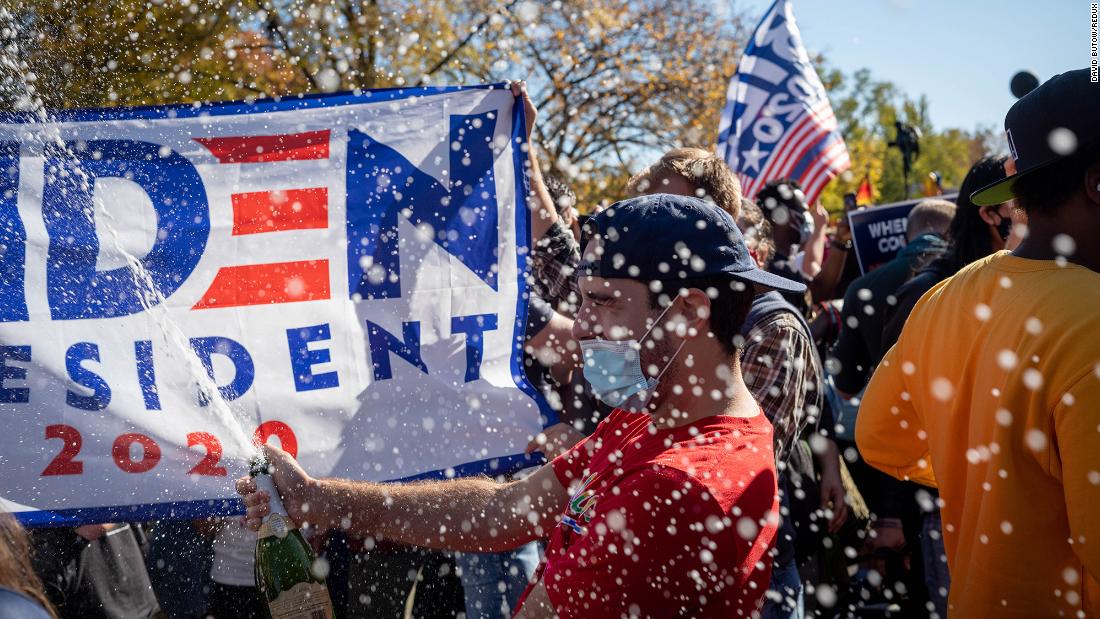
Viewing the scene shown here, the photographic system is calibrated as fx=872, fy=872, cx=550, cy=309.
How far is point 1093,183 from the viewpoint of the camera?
1.91 meters

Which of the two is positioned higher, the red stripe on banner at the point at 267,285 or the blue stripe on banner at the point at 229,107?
the blue stripe on banner at the point at 229,107

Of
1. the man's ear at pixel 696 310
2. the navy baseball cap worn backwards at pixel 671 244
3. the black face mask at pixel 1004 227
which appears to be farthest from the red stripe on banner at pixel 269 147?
the black face mask at pixel 1004 227

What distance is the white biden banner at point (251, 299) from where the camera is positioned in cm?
302

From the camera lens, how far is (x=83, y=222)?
3.19 metres

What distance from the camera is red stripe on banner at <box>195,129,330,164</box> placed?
10.9 ft

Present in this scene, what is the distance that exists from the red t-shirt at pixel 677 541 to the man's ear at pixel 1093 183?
3.04ft

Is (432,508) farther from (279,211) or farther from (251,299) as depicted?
(279,211)

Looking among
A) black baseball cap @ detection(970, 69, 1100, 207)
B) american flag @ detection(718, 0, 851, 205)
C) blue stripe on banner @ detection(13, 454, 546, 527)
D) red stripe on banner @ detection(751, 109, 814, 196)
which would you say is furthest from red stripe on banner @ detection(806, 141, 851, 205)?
blue stripe on banner @ detection(13, 454, 546, 527)

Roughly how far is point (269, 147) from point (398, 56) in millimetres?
9709

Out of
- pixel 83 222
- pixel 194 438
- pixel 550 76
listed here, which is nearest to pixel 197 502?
pixel 194 438

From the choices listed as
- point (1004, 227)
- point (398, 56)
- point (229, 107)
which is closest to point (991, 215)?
point (1004, 227)

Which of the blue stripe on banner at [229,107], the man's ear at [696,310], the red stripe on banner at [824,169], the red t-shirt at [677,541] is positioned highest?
the blue stripe on banner at [229,107]

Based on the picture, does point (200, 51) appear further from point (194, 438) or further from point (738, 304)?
point (738, 304)

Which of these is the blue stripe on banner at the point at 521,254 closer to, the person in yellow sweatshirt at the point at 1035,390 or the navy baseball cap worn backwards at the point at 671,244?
the navy baseball cap worn backwards at the point at 671,244
